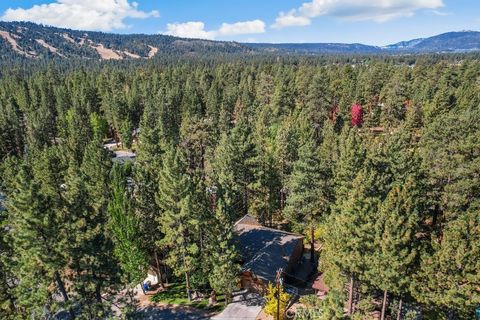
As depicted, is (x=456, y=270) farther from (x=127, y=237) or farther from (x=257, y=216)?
(x=257, y=216)

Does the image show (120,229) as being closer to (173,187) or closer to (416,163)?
(173,187)

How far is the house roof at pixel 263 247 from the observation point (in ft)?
98.7

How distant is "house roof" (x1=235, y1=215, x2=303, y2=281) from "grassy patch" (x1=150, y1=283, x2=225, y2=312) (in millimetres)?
3754

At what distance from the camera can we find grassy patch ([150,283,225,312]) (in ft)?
95.0

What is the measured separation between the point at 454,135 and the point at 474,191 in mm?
5744

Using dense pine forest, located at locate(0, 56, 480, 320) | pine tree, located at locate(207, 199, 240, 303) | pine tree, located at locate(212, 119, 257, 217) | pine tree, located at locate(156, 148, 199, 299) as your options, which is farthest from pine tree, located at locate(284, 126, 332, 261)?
pine tree, located at locate(156, 148, 199, 299)

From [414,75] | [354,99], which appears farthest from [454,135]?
[414,75]

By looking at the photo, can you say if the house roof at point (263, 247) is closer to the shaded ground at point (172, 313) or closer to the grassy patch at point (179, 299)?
the grassy patch at point (179, 299)

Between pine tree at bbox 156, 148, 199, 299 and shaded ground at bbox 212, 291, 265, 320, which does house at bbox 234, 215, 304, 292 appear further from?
pine tree at bbox 156, 148, 199, 299

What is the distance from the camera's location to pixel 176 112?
Result: 81.8 m

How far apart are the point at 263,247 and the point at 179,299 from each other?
8822 millimetres

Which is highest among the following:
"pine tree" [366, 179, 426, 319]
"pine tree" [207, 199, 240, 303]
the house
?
"pine tree" [366, 179, 426, 319]

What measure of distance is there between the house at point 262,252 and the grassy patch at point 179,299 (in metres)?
3.10

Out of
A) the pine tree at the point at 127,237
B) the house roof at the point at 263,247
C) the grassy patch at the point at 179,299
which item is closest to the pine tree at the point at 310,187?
the house roof at the point at 263,247
